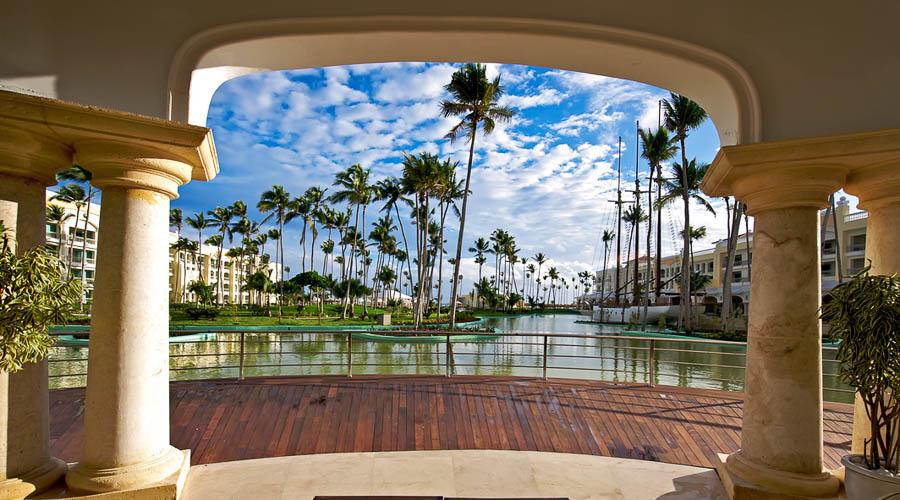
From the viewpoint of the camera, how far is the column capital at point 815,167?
3184 mm

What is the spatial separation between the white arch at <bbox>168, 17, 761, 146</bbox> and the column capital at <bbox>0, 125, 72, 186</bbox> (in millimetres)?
743

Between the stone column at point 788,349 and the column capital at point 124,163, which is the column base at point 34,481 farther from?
the stone column at point 788,349

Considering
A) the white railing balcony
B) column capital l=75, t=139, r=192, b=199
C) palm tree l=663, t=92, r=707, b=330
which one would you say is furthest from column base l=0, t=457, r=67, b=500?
the white railing balcony

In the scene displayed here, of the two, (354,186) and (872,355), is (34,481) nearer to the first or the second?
(872,355)

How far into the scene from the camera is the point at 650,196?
105 ft

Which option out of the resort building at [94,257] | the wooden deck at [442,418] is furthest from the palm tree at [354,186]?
the wooden deck at [442,418]

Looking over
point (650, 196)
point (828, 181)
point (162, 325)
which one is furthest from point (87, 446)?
point (650, 196)

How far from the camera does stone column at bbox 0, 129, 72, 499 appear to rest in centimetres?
291

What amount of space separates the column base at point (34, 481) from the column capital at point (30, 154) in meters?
1.87

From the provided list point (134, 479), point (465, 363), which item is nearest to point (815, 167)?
point (134, 479)

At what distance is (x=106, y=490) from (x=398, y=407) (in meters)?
2.76

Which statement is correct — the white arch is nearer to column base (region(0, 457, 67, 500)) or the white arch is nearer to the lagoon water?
column base (region(0, 457, 67, 500))

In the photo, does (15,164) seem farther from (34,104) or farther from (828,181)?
(828,181)

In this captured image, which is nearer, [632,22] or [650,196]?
[632,22]
